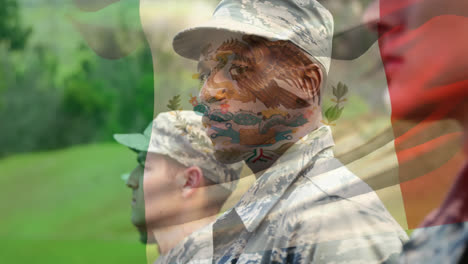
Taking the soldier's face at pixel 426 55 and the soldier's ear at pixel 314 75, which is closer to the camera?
the soldier's face at pixel 426 55

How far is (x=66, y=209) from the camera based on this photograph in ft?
4.48

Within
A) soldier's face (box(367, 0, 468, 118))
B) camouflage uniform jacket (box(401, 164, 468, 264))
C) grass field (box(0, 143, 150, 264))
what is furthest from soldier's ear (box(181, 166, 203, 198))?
camouflage uniform jacket (box(401, 164, 468, 264))

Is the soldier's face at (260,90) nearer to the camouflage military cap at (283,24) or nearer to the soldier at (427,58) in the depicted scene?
the camouflage military cap at (283,24)

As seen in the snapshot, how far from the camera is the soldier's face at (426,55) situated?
38.6 inches

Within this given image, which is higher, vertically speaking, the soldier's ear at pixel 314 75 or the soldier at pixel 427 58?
the soldier at pixel 427 58

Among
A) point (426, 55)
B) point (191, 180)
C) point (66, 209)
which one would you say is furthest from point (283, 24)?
point (66, 209)

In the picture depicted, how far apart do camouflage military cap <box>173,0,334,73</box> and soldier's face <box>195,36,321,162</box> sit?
0.07 ft

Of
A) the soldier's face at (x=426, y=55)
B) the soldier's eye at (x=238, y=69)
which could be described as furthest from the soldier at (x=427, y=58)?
the soldier's eye at (x=238, y=69)

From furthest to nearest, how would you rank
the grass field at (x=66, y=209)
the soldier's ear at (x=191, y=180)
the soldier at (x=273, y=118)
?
the soldier's ear at (x=191, y=180)
the grass field at (x=66, y=209)
the soldier at (x=273, y=118)

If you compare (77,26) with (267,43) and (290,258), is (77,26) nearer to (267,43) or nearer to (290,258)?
(267,43)

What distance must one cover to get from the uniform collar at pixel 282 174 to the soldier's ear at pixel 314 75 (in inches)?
4.0

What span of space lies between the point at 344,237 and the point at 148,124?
62cm

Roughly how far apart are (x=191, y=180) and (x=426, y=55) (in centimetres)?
78

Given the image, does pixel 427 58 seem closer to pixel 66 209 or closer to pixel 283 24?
pixel 283 24
